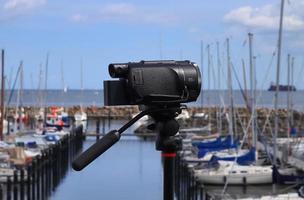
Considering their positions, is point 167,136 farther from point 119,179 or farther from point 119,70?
point 119,179

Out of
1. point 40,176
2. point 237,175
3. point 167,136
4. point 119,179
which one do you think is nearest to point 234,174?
point 237,175

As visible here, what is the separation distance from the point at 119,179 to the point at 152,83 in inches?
1229

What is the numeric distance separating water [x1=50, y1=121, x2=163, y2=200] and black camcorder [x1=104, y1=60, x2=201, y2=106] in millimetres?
24344

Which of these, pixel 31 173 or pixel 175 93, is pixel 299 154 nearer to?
pixel 31 173

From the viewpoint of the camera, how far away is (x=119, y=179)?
34.3 m

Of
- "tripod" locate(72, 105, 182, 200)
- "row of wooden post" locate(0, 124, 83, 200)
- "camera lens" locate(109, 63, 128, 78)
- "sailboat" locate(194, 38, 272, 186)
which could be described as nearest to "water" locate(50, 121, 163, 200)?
"row of wooden post" locate(0, 124, 83, 200)

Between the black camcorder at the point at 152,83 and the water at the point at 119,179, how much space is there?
24.3 m

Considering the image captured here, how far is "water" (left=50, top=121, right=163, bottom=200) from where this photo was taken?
29.0 m

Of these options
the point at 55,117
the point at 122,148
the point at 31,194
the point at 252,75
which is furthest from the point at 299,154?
the point at 55,117

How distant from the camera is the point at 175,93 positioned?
3.48 metres

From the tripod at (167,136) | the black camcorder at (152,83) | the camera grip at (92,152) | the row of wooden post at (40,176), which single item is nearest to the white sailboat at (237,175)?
the row of wooden post at (40,176)

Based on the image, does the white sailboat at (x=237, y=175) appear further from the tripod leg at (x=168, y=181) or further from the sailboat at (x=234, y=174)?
the tripod leg at (x=168, y=181)

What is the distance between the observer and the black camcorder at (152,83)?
3385 millimetres

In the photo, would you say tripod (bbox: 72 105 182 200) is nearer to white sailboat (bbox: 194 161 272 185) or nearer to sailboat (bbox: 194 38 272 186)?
sailboat (bbox: 194 38 272 186)
